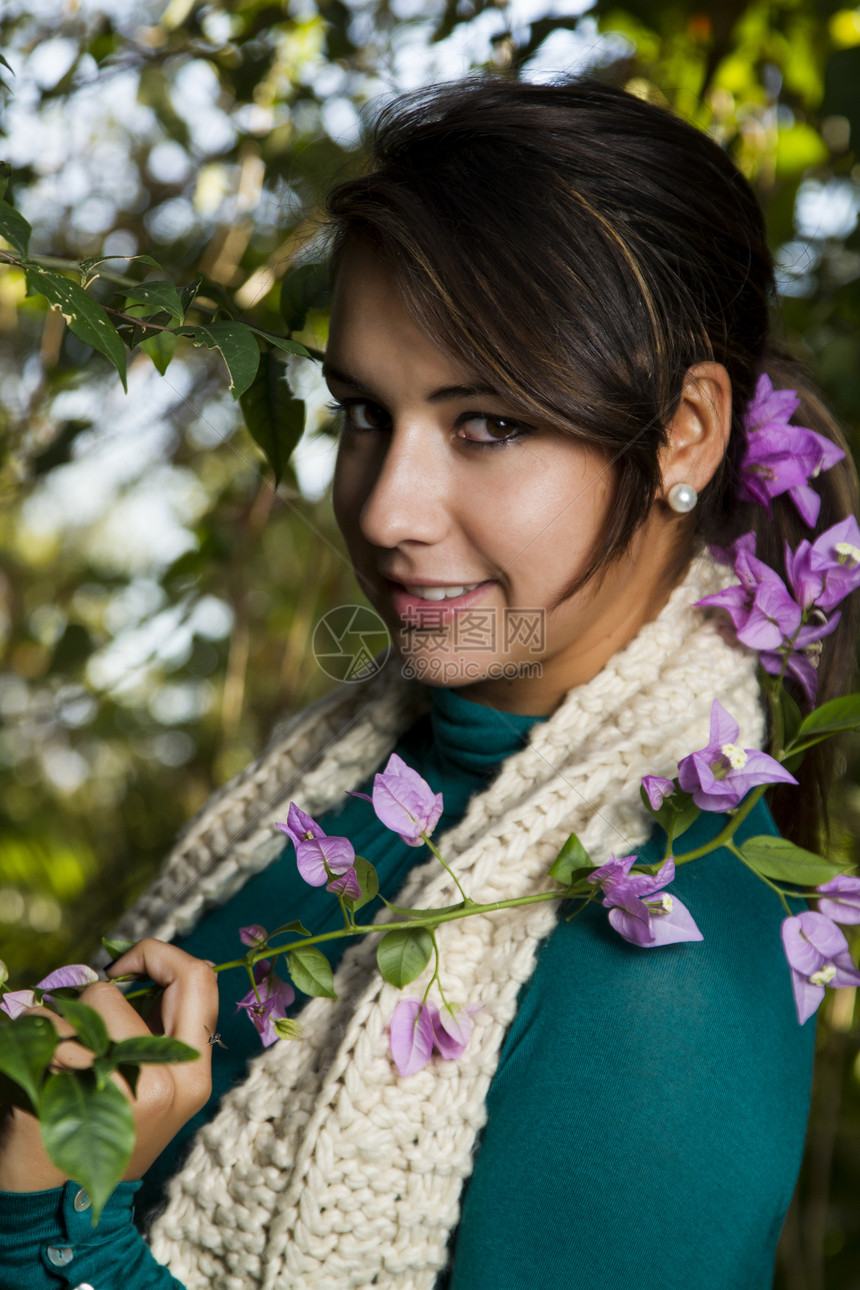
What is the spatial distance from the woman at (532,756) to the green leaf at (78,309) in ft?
0.75

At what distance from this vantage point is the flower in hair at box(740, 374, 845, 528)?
79 centimetres

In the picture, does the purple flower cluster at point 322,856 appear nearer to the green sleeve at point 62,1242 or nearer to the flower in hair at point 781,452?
the green sleeve at point 62,1242

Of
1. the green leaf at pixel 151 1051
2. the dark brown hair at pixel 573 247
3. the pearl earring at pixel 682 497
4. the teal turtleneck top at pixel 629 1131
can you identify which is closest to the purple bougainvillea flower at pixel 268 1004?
the teal turtleneck top at pixel 629 1131

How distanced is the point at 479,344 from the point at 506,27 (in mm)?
665

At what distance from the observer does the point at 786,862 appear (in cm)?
60

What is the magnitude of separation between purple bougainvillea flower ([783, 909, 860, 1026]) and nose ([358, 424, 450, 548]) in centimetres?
33

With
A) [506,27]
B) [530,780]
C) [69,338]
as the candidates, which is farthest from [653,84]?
[530,780]

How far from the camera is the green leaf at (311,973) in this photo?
535 millimetres

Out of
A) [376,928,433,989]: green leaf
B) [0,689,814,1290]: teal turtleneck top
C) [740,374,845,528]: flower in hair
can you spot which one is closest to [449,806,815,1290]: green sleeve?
[0,689,814,1290]: teal turtleneck top

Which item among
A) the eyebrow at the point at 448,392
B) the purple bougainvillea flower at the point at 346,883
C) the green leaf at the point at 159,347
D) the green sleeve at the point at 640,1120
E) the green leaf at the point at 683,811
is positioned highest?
the green leaf at the point at 159,347

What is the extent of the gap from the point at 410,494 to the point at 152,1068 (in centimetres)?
37

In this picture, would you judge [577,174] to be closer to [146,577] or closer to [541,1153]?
[541,1153]

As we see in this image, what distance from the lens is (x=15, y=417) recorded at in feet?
4.97

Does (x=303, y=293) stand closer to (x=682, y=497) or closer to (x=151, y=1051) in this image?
(x=682, y=497)
